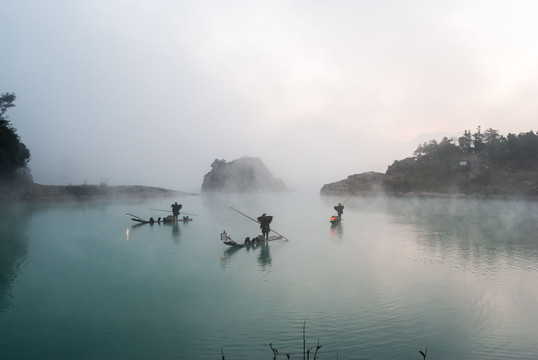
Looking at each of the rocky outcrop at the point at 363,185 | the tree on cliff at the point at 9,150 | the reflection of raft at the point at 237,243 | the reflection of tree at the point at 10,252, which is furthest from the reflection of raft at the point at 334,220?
the rocky outcrop at the point at 363,185

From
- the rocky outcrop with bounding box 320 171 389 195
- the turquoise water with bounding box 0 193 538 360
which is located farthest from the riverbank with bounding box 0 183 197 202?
the rocky outcrop with bounding box 320 171 389 195

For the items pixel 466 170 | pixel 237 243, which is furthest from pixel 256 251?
pixel 466 170

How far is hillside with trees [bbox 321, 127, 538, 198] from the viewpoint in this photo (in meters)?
82.9

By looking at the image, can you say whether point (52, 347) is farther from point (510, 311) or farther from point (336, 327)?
point (510, 311)

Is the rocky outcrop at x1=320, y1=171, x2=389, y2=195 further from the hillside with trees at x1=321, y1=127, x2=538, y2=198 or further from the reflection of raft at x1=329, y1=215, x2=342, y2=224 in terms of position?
the reflection of raft at x1=329, y1=215, x2=342, y2=224

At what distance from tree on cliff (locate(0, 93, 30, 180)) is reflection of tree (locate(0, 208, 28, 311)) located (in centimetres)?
2091

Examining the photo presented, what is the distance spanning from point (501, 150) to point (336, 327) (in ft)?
330

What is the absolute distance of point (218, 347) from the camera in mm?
9102

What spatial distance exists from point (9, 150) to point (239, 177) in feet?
379

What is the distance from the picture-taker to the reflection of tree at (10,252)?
1361 cm

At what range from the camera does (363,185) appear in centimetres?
9925

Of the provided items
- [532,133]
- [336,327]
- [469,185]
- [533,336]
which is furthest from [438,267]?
[532,133]

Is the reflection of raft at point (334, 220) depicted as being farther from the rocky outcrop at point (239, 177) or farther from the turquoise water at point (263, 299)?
the rocky outcrop at point (239, 177)

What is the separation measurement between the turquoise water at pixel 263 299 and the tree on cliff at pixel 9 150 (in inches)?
1286
